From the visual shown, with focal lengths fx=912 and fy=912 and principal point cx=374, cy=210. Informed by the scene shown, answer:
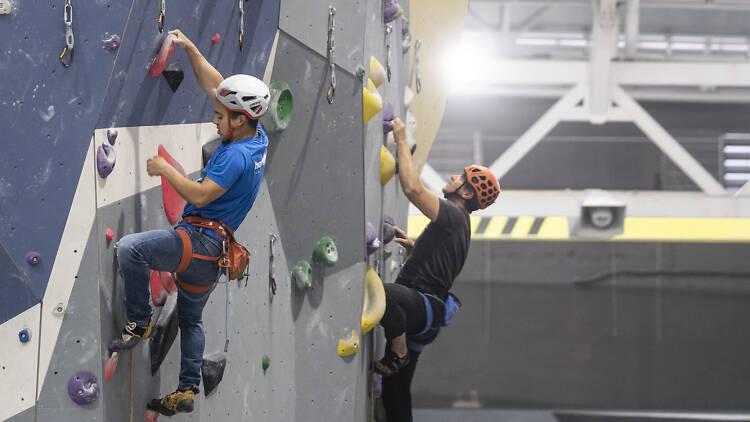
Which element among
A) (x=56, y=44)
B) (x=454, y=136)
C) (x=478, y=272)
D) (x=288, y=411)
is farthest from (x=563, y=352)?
(x=56, y=44)

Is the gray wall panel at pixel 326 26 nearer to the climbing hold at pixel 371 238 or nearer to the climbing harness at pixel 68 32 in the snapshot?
the climbing hold at pixel 371 238

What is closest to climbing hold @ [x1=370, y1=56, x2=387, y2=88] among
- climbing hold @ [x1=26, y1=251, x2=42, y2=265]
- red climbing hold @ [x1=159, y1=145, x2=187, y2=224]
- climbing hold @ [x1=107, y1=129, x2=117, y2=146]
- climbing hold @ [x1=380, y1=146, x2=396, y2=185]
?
climbing hold @ [x1=380, y1=146, x2=396, y2=185]

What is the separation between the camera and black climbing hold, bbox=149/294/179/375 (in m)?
3.20

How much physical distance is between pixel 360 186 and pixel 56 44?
1.67 meters

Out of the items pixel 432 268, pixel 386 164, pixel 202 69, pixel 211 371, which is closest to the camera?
pixel 202 69

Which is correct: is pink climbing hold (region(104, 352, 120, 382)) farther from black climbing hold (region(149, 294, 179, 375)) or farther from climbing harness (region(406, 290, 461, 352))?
climbing harness (region(406, 290, 461, 352))

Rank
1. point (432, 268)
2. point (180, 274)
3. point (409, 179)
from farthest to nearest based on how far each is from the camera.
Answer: point (432, 268), point (409, 179), point (180, 274)

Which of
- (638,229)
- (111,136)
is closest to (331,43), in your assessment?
(111,136)

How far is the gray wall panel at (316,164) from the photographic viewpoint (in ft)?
13.0

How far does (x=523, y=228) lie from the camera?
8.60m

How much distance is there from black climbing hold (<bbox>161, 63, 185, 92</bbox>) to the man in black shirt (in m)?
1.44

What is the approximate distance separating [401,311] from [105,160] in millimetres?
2032

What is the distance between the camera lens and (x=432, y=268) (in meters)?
4.75

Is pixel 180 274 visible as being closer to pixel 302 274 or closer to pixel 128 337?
pixel 128 337
